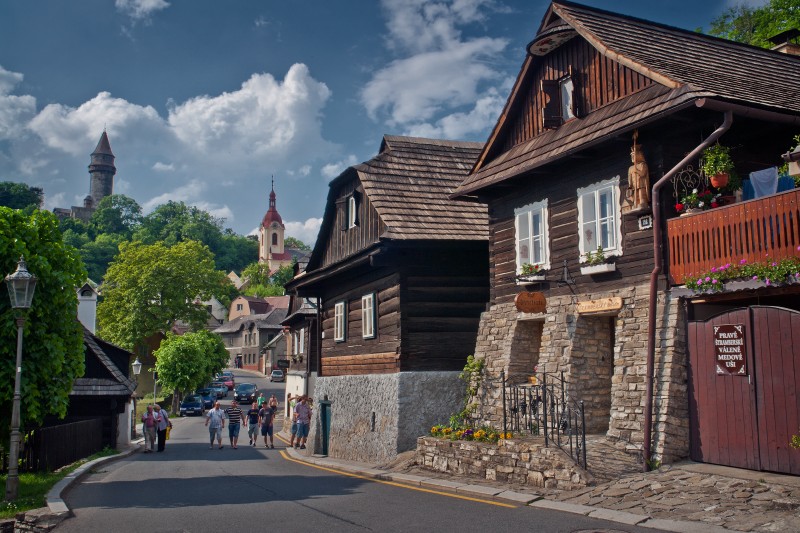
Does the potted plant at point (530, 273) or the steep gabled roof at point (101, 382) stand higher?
the potted plant at point (530, 273)

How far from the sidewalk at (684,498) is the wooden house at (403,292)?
7.41 meters

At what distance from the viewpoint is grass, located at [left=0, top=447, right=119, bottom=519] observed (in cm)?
1263

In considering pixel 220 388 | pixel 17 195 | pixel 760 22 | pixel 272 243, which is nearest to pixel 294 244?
pixel 272 243

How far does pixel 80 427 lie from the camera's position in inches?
939

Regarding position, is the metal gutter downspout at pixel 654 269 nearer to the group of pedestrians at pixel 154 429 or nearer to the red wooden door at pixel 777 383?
the red wooden door at pixel 777 383

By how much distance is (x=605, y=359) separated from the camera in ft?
52.8

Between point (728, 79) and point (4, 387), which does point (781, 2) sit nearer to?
point (728, 79)

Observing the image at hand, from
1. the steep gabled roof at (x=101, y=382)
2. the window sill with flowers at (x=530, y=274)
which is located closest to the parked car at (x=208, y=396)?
the steep gabled roof at (x=101, y=382)

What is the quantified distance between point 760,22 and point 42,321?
31987 mm

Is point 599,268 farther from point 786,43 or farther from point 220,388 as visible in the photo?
point 220,388

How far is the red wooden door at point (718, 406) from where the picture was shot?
39.2ft

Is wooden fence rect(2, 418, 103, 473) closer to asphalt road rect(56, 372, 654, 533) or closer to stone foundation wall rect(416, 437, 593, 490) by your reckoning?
asphalt road rect(56, 372, 654, 533)

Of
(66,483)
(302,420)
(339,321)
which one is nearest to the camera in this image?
(66,483)

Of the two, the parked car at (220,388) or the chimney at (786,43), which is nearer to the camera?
the chimney at (786,43)
